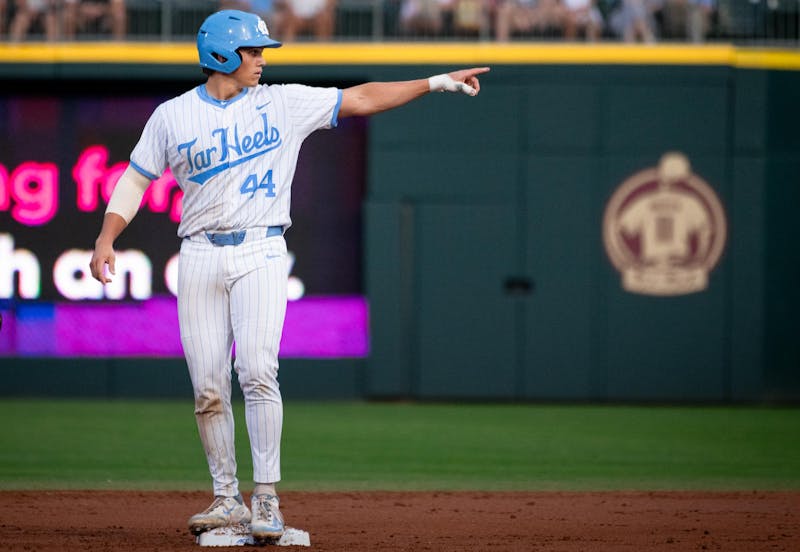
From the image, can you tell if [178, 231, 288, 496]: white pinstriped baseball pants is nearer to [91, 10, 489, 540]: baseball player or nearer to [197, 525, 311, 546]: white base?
[91, 10, 489, 540]: baseball player

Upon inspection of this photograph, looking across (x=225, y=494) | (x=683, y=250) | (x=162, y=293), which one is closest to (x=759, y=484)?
(x=225, y=494)

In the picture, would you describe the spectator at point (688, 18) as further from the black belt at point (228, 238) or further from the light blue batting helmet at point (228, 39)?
the black belt at point (228, 238)

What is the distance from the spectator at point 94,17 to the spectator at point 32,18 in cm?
13

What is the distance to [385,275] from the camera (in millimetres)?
15000

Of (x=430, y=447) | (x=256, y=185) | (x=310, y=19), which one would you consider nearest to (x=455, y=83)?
(x=256, y=185)

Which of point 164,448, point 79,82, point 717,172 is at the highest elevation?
point 79,82

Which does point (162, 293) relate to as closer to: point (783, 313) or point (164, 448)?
point (164, 448)

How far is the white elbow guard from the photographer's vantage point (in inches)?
244

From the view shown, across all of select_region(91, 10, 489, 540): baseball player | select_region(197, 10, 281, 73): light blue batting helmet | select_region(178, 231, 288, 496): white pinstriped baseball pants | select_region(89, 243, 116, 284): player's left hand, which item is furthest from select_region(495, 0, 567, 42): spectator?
select_region(89, 243, 116, 284): player's left hand

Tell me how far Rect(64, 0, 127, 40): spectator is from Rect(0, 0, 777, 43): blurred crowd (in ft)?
0.03

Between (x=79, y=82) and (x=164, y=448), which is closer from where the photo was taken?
(x=164, y=448)

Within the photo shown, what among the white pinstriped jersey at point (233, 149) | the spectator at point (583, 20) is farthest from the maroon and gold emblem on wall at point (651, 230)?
the white pinstriped jersey at point (233, 149)

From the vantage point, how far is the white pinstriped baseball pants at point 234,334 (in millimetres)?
5969

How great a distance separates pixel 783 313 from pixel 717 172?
1632 mm
